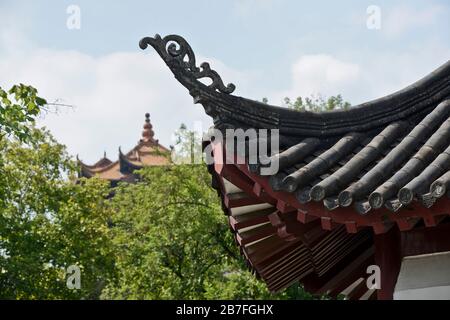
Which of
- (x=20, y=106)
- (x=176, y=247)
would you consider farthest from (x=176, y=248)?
(x=20, y=106)

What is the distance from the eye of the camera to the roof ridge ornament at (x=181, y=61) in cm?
453

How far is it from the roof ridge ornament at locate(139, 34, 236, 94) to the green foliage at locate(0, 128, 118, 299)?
44.7ft

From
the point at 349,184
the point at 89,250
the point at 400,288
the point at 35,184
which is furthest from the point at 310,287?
the point at 35,184

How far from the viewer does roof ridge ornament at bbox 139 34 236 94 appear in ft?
14.9

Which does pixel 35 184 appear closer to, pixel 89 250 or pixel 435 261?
pixel 89 250

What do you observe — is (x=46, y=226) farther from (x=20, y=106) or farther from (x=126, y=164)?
(x=126, y=164)

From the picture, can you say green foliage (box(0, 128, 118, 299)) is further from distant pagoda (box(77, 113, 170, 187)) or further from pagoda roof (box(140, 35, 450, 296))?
distant pagoda (box(77, 113, 170, 187))

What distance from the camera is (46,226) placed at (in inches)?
770

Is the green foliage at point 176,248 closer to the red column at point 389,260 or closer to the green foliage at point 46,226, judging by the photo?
the green foliage at point 46,226

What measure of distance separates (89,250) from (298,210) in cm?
1522

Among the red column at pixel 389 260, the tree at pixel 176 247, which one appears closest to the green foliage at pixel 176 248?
the tree at pixel 176 247

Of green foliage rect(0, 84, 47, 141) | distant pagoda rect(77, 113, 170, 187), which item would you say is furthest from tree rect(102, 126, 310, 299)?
distant pagoda rect(77, 113, 170, 187)

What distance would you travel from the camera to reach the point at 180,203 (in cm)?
2116

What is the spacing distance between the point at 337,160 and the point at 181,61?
1.01 metres
